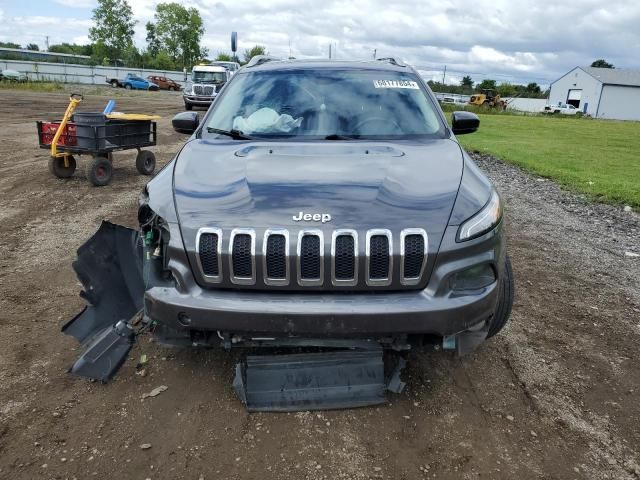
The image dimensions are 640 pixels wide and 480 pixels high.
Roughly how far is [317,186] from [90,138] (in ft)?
21.2

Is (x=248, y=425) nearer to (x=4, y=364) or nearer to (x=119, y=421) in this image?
(x=119, y=421)

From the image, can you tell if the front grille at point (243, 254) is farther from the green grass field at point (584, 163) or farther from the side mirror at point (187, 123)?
the green grass field at point (584, 163)

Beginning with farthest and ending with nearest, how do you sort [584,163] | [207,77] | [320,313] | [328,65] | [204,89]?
[207,77] → [204,89] → [584,163] → [328,65] → [320,313]

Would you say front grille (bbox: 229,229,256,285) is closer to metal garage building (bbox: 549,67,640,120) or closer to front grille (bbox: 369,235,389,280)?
front grille (bbox: 369,235,389,280)

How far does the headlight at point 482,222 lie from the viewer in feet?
8.75

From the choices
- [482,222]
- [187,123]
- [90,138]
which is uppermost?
[187,123]

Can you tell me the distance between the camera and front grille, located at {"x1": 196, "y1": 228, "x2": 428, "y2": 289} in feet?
8.29

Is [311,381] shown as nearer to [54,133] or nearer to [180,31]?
[54,133]

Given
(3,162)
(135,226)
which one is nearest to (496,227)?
(135,226)

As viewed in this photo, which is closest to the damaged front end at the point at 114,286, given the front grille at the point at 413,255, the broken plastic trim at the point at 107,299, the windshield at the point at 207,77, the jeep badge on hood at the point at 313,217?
the broken plastic trim at the point at 107,299

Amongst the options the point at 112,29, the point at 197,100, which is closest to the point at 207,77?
the point at 197,100

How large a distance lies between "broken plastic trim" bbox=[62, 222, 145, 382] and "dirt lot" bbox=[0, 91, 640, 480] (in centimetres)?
16

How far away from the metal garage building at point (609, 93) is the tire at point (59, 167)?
80.9m

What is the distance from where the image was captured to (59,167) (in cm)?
859
